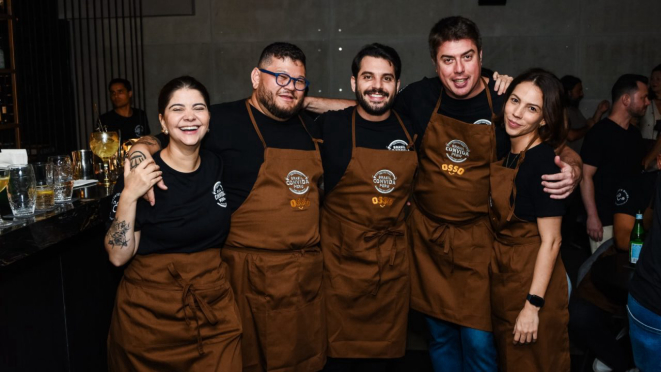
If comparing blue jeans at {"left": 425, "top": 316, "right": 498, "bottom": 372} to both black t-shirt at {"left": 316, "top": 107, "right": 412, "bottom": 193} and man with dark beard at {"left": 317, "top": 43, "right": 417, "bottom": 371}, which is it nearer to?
man with dark beard at {"left": 317, "top": 43, "right": 417, "bottom": 371}

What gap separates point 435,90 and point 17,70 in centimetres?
413

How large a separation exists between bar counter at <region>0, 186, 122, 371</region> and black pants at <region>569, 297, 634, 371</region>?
7.07 feet

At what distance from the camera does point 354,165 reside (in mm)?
2307

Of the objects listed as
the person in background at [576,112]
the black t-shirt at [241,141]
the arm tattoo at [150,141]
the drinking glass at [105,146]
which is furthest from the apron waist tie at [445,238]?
the person in background at [576,112]

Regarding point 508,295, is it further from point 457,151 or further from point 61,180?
point 61,180

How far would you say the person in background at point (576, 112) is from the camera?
5.11 m

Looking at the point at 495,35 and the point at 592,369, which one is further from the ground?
the point at 495,35

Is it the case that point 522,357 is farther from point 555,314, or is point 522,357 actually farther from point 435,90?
point 435,90

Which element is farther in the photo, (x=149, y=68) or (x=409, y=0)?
(x=149, y=68)

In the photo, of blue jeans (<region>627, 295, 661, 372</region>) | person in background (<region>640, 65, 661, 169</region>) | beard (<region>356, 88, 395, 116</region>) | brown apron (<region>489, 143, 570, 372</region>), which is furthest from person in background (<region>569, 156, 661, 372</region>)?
person in background (<region>640, 65, 661, 169</region>)

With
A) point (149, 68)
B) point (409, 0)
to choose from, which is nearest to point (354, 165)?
point (409, 0)

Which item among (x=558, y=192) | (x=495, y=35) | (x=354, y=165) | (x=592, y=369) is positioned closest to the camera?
(x=558, y=192)

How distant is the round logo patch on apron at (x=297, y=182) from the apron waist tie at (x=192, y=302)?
1.79 feet

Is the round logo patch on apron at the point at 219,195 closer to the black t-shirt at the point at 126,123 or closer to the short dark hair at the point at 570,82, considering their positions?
the black t-shirt at the point at 126,123
